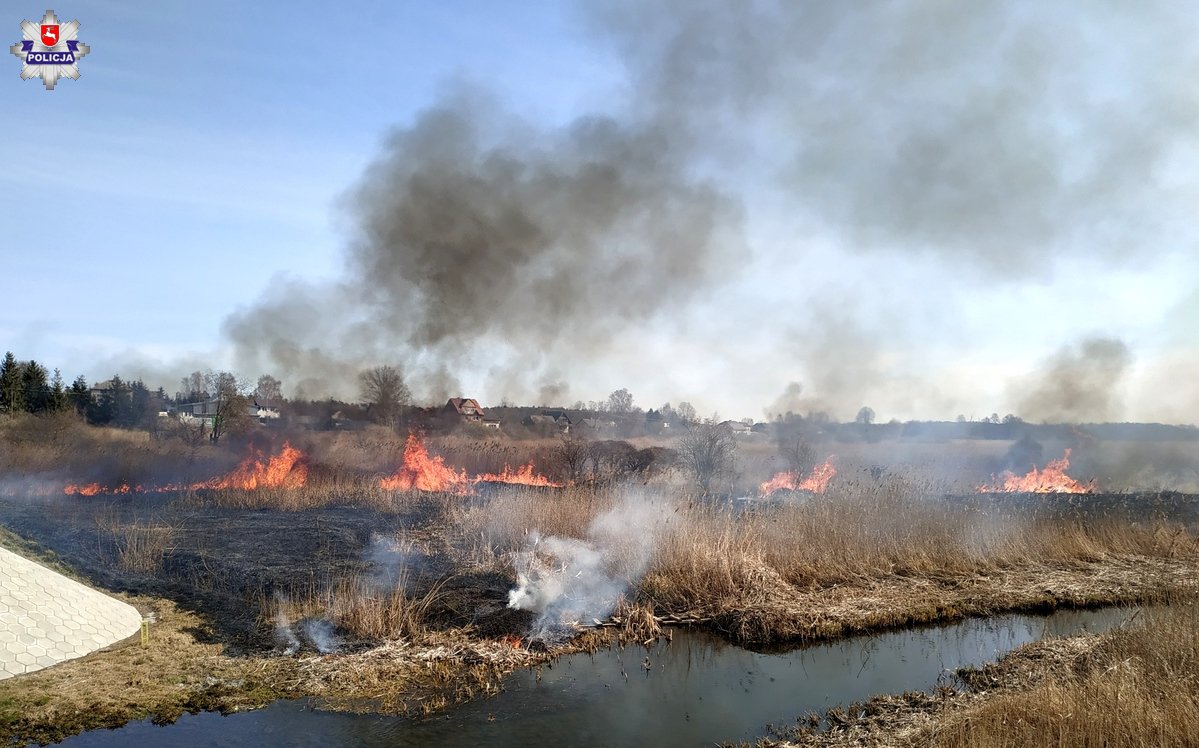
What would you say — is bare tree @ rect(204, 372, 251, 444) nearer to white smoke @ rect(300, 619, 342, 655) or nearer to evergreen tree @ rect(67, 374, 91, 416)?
evergreen tree @ rect(67, 374, 91, 416)

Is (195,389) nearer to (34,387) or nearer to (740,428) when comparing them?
(34,387)

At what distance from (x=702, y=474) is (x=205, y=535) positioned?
1593 centimetres

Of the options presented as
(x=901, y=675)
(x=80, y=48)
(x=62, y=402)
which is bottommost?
(x=901, y=675)

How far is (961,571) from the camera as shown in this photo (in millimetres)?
14883

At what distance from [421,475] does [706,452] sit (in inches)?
415

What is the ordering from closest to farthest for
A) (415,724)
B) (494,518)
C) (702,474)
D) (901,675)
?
(415,724)
(901,675)
(494,518)
(702,474)

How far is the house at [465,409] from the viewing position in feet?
112

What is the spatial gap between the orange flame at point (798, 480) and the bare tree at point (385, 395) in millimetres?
16071

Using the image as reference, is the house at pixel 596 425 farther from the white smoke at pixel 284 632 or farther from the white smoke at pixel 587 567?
the white smoke at pixel 284 632

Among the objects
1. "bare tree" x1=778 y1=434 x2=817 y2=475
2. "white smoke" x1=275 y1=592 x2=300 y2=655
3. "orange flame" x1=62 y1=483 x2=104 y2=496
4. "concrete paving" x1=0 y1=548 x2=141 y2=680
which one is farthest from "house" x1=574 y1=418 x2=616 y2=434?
"concrete paving" x1=0 y1=548 x2=141 y2=680

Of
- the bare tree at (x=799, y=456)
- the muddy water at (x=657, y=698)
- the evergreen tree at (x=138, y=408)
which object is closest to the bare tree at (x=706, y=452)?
the bare tree at (x=799, y=456)

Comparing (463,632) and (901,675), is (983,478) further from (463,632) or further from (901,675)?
(463,632)

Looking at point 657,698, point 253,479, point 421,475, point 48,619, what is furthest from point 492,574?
point 253,479

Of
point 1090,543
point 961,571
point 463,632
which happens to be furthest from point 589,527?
point 1090,543
